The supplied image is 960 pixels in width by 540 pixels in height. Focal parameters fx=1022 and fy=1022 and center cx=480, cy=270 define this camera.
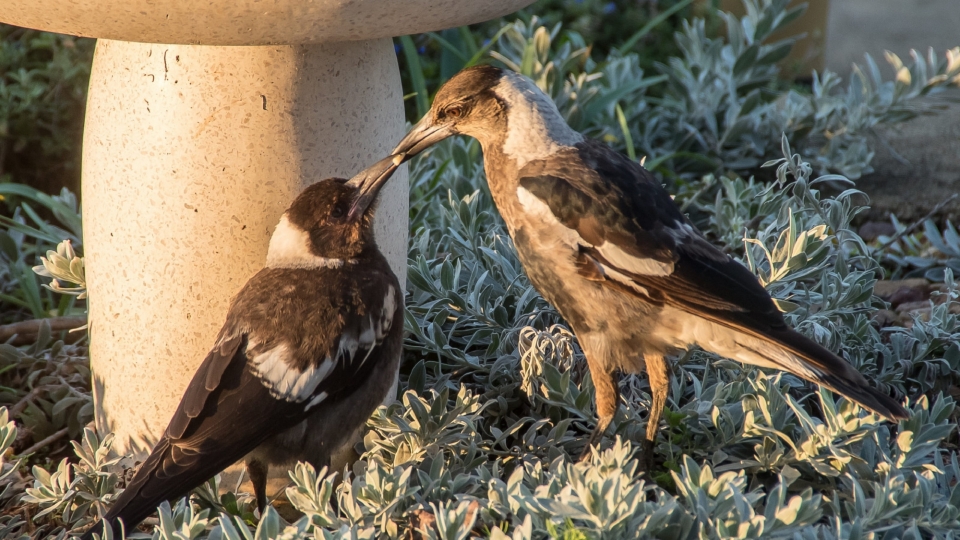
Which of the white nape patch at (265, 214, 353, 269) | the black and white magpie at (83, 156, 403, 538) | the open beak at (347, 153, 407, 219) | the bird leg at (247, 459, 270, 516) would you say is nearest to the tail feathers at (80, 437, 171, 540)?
the black and white magpie at (83, 156, 403, 538)

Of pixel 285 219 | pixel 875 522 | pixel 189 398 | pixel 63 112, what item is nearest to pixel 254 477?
pixel 189 398

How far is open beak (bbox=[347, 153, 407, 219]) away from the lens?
2.53 metres

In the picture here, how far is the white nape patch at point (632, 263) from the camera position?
244 centimetres

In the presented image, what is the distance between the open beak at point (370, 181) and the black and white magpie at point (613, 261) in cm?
9

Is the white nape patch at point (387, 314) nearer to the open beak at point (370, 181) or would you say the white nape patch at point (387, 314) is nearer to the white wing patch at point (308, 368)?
the white wing patch at point (308, 368)

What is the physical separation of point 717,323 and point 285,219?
1073mm

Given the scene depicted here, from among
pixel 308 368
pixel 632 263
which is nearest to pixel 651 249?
pixel 632 263

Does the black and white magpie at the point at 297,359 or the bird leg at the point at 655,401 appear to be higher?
the black and white magpie at the point at 297,359

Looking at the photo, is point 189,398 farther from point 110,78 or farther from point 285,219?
point 110,78

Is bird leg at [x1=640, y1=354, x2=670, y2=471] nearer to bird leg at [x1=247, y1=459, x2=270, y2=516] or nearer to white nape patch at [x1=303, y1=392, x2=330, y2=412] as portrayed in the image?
white nape patch at [x1=303, y1=392, x2=330, y2=412]

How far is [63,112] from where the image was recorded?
4266 mm

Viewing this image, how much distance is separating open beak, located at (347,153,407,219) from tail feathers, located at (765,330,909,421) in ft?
3.27

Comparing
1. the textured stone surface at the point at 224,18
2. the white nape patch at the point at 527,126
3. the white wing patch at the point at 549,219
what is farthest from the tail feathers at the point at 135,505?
the white nape patch at the point at 527,126

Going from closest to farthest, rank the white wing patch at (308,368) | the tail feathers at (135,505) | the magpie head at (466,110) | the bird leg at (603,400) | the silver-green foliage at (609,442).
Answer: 1. the silver-green foliage at (609,442)
2. the tail feathers at (135,505)
3. the white wing patch at (308,368)
4. the bird leg at (603,400)
5. the magpie head at (466,110)
